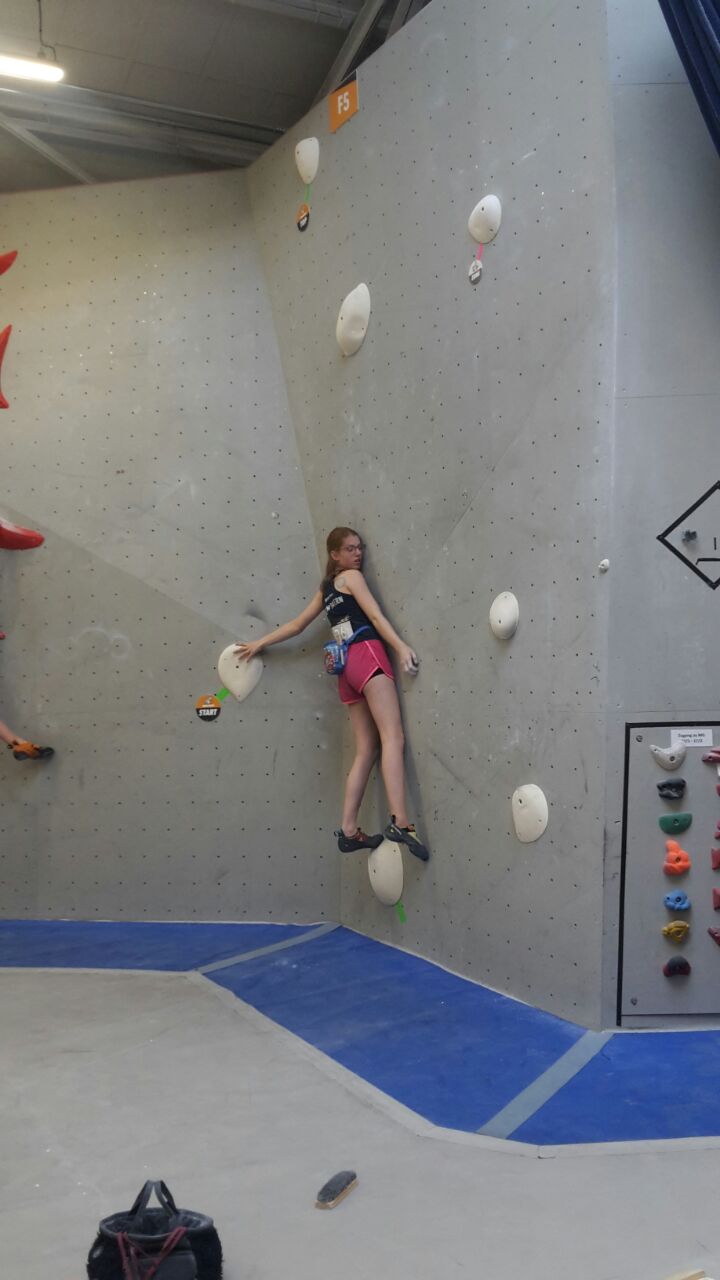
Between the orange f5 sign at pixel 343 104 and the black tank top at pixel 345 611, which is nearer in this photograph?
the black tank top at pixel 345 611

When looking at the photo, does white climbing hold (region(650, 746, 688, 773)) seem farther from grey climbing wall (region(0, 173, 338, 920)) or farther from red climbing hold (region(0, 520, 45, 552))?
red climbing hold (region(0, 520, 45, 552))

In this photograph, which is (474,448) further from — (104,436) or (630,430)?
(104,436)

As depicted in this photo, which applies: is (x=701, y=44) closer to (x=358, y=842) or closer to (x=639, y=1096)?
(x=639, y=1096)

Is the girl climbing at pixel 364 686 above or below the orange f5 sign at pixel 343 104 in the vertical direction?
below

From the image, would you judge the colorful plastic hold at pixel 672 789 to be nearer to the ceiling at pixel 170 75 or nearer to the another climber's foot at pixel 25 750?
the another climber's foot at pixel 25 750

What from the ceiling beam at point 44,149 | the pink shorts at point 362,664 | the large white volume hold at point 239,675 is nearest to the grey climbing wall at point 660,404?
the pink shorts at point 362,664

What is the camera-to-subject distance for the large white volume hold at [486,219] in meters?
3.70

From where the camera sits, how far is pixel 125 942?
4484 millimetres

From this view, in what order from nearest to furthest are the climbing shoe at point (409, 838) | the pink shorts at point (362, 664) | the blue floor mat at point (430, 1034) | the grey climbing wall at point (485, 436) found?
the blue floor mat at point (430, 1034)
the grey climbing wall at point (485, 436)
the climbing shoe at point (409, 838)
the pink shorts at point (362, 664)

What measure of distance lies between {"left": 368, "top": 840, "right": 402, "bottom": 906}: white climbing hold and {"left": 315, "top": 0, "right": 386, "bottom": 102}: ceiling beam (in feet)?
11.3

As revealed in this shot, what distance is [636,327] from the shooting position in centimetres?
328

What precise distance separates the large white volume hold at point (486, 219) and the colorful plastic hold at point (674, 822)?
208 centimetres

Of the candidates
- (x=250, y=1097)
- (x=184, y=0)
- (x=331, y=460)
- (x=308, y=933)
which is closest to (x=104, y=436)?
(x=331, y=460)

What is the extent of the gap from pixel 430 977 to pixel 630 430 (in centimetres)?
203
